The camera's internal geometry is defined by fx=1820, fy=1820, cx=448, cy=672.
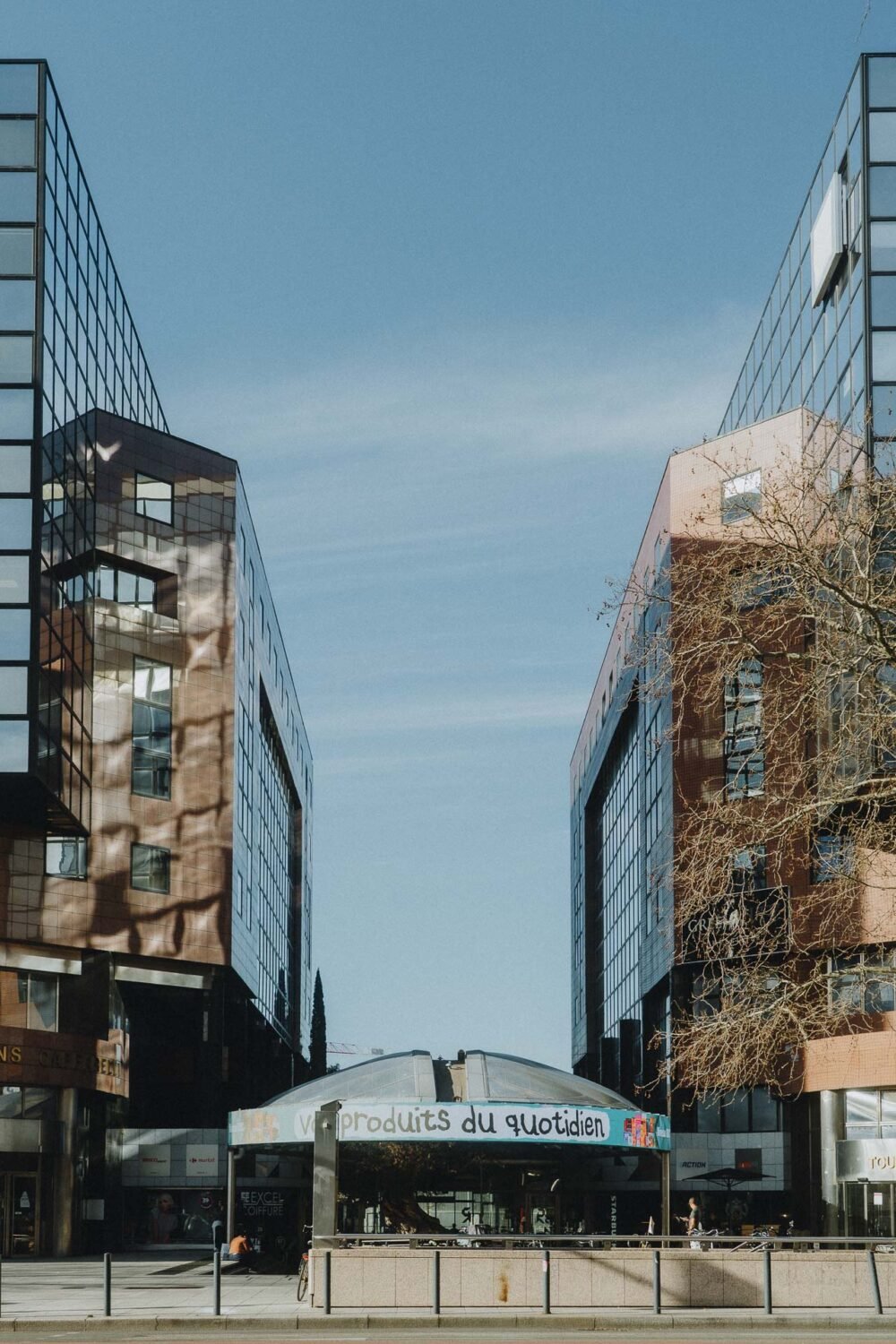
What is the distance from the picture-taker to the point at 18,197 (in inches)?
2173

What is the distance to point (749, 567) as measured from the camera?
22.8 m

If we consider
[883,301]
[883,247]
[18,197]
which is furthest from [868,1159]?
[18,197]

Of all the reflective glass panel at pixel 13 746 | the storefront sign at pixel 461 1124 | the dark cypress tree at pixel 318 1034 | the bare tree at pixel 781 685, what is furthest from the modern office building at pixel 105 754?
the dark cypress tree at pixel 318 1034

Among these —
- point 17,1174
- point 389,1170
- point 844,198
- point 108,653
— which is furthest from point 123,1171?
point 844,198

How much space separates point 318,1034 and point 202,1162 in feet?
268

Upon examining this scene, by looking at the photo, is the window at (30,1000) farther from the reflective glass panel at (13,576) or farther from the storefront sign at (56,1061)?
the reflective glass panel at (13,576)

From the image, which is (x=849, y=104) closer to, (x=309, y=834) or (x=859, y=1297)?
(x=859, y=1297)

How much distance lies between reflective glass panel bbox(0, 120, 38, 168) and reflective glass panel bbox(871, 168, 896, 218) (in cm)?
2594

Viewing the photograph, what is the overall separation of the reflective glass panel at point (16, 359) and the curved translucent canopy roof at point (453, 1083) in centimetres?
2549

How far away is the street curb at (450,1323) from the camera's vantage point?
25391mm

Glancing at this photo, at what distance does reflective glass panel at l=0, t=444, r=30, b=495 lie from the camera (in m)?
53.1

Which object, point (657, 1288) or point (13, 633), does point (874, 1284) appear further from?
point (13, 633)

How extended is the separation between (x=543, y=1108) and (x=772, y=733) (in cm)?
1375

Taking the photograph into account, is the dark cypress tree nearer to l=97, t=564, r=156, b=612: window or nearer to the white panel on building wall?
l=97, t=564, r=156, b=612: window
